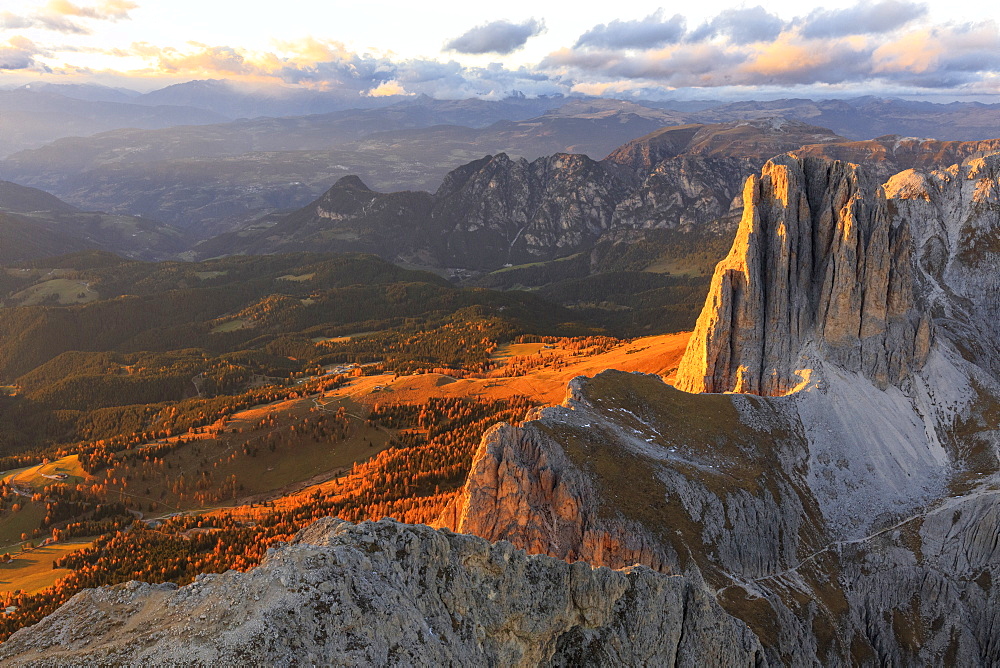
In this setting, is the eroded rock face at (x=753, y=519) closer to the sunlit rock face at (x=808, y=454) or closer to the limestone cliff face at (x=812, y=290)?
the sunlit rock face at (x=808, y=454)

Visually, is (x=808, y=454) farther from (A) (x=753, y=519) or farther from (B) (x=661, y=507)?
(B) (x=661, y=507)

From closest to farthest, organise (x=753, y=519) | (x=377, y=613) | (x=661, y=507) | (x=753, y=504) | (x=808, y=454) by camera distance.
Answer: (x=377, y=613) < (x=661, y=507) < (x=753, y=519) < (x=753, y=504) < (x=808, y=454)

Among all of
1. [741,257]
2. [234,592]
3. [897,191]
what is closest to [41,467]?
[234,592]

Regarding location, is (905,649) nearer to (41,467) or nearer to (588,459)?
(588,459)

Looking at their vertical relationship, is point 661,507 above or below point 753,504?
above

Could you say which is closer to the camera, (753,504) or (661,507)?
(661,507)

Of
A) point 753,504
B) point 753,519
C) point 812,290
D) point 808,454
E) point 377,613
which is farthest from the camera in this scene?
point 812,290

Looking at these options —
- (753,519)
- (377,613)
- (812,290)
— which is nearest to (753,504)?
(753,519)

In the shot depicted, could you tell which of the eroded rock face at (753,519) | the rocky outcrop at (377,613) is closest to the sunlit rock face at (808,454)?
the eroded rock face at (753,519)

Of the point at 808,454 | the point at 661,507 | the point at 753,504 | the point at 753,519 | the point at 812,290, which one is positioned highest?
the point at 812,290
